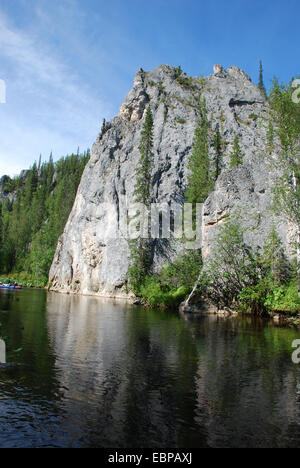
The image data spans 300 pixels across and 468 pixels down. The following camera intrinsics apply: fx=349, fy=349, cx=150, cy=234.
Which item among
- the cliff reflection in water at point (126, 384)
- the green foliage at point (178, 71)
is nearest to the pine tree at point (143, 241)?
the green foliage at point (178, 71)

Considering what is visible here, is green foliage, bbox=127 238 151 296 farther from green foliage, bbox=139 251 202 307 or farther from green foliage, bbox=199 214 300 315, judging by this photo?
green foliage, bbox=199 214 300 315

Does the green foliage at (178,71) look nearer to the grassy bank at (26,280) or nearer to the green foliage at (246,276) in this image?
the green foliage at (246,276)

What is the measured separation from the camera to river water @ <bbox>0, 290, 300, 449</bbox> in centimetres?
654

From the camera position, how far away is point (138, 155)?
5750 cm

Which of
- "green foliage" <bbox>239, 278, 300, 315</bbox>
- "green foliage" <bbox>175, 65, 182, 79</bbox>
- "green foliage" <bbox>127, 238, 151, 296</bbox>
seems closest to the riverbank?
"green foliage" <bbox>127, 238, 151, 296</bbox>

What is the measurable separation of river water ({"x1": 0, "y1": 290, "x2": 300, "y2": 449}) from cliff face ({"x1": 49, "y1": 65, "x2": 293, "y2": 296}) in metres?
33.3

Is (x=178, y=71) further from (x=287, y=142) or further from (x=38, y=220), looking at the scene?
(x=38, y=220)

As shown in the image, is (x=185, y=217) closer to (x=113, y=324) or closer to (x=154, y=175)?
(x=154, y=175)

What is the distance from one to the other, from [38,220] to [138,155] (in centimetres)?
5691

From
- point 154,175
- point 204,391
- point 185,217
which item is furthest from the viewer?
point 154,175

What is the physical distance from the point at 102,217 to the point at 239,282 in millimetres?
33273

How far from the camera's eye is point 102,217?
57.9m
